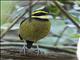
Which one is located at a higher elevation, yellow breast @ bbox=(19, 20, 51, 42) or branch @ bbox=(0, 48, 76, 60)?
Result: yellow breast @ bbox=(19, 20, 51, 42)

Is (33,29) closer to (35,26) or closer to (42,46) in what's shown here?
(35,26)

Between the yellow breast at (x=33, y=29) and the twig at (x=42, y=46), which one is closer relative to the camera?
the yellow breast at (x=33, y=29)

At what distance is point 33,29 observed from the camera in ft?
1.64

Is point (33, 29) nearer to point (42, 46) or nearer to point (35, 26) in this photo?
point (35, 26)

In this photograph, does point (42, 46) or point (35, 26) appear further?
point (42, 46)

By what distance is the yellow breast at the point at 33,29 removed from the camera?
19.5 inches

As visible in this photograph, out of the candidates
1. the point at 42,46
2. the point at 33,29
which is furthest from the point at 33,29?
the point at 42,46

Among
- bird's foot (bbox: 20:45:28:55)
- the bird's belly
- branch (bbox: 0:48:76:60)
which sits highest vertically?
the bird's belly

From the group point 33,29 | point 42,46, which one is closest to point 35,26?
point 33,29

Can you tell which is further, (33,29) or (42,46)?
(42,46)

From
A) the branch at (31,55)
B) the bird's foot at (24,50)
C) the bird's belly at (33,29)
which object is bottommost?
the branch at (31,55)

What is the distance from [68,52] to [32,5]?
0.77 feet

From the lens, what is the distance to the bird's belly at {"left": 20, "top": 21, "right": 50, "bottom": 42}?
0.49 metres

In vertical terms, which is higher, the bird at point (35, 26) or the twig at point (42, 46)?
the bird at point (35, 26)
